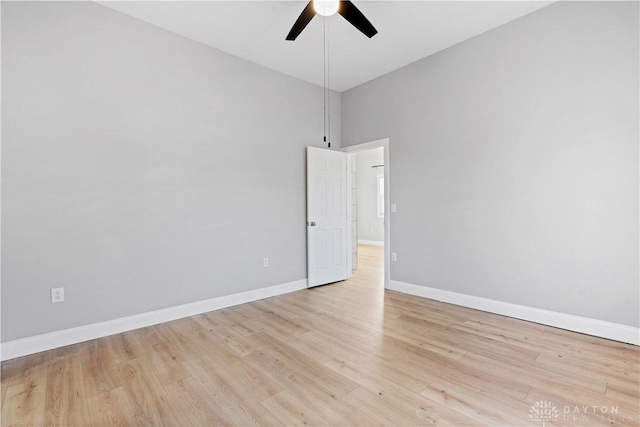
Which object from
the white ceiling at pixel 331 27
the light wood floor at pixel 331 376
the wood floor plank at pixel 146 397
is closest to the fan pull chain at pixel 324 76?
the white ceiling at pixel 331 27

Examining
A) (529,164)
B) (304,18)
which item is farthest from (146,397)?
(529,164)

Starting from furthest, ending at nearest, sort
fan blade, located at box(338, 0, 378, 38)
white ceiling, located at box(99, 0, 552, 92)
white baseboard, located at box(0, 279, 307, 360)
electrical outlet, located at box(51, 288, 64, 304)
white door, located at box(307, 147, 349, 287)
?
1. white door, located at box(307, 147, 349, 287)
2. white ceiling, located at box(99, 0, 552, 92)
3. electrical outlet, located at box(51, 288, 64, 304)
4. white baseboard, located at box(0, 279, 307, 360)
5. fan blade, located at box(338, 0, 378, 38)

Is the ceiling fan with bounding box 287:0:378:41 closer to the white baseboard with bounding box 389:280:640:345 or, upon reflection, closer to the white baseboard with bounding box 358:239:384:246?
the white baseboard with bounding box 389:280:640:345

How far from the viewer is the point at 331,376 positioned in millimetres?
2051

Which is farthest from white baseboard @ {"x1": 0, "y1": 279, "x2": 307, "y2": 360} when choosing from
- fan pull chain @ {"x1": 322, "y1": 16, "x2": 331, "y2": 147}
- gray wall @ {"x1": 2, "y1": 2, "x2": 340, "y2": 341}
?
fan pull chain @ {"x1": 322, "y1": 16, "x2": 331, "y2": 147}

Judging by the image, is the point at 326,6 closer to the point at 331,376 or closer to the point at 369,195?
the point at 331,376

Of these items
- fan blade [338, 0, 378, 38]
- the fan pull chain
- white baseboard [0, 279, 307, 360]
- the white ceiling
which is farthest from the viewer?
the fan pull chain

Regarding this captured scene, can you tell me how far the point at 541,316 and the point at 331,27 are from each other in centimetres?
366

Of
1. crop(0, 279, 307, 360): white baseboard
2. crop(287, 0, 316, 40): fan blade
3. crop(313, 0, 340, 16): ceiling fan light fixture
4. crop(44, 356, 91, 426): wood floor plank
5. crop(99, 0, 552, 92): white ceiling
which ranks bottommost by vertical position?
crop(44, 356, 91, 426): wood floor plank

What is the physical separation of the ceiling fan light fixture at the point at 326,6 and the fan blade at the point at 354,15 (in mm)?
48

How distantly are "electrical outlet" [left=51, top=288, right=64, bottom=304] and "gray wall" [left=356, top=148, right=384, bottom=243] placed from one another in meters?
7.59

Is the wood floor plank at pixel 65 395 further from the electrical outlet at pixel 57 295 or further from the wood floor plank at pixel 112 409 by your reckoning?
the electrical outlet at pixel 57 295

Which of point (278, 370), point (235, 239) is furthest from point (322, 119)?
point (278, 370)

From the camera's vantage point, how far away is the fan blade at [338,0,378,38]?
222 cm
